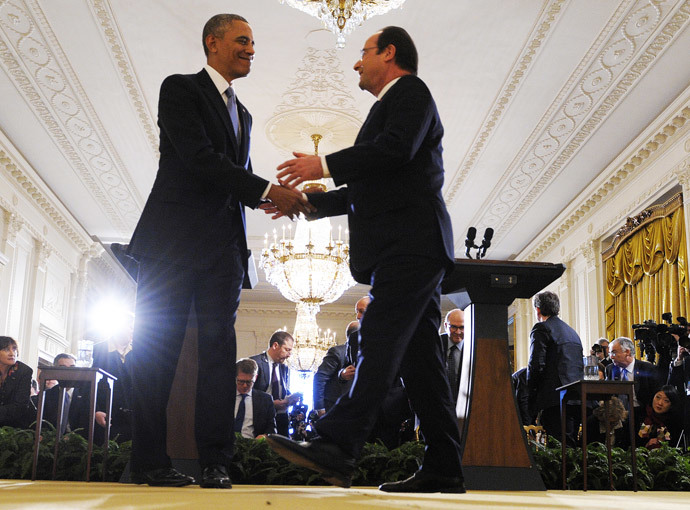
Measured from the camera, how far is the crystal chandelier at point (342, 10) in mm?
5441

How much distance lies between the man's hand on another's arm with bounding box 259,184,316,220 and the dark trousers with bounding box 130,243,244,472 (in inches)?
8.6

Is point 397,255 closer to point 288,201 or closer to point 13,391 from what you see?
point 288,201

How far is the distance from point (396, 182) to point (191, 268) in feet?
2.25

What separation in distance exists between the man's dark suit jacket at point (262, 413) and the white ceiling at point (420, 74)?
10.6ft

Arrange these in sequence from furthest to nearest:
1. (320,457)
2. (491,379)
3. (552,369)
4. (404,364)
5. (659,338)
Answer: (659,338)
(552,369)
(491,379)
(404,364)
(320,457)

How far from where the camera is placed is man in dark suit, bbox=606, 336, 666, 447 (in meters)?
5.53

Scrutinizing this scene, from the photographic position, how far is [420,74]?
7.24 m

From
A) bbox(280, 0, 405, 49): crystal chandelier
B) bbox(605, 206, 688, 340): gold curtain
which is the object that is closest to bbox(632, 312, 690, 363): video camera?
bbox(605, 206, 688, 340): gold curtain

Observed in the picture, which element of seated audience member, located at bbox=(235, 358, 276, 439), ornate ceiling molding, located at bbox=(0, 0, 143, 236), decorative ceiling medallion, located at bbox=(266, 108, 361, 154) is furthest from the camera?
decorative ceiling medallion, located at bbox=(266, 108, 361, 154)

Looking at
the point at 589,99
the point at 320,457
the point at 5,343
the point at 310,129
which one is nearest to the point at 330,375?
the point at 5,343

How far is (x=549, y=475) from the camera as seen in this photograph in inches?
129

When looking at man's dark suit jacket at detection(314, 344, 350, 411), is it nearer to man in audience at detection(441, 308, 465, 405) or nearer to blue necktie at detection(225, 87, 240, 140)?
man in audience at detection(441, 308, 465, 405)

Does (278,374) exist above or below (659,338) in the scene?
below

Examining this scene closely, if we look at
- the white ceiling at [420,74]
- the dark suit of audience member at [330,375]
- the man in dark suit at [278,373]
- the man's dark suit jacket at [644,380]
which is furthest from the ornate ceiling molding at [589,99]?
the man in dark suit at [278,373]
